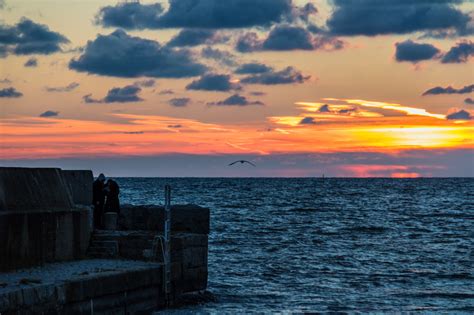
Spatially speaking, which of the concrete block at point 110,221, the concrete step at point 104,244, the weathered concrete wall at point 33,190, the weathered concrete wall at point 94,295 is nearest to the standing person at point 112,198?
the concrete block at point 110,221

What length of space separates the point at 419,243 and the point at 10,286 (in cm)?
2586

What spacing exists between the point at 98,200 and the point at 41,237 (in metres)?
4.20

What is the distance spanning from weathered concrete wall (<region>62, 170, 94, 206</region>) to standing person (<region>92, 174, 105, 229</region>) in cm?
12

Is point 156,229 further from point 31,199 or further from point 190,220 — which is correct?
point 31,199

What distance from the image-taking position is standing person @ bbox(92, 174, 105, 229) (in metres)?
19.1

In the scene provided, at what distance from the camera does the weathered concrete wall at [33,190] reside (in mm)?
14859

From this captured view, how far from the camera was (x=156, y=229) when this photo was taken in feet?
62.8

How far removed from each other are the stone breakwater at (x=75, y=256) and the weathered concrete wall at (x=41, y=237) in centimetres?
2

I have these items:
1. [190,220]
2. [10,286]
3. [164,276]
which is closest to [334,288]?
[190,220]

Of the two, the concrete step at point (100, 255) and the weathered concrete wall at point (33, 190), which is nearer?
the weathered concrete wall at point (33, 190)

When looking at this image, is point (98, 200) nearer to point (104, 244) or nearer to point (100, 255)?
point (104, 244)

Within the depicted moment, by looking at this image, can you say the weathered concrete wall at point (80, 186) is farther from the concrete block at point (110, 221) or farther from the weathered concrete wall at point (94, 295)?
the weathered concrete wall at point (94, 295)

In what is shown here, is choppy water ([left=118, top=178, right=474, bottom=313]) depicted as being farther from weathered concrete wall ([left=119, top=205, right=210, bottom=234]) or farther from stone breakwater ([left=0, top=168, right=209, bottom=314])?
weathered concrete wall ([left=119, top=205, right=210, bottom=234])

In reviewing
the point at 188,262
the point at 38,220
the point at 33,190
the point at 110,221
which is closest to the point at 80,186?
the point at 110,221
